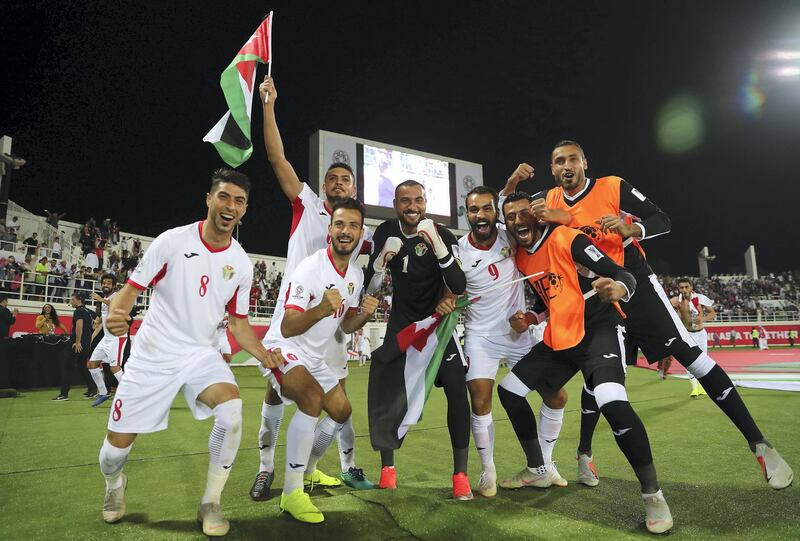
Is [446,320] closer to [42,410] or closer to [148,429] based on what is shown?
[148,429]

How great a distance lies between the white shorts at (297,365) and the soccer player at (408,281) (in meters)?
0.53

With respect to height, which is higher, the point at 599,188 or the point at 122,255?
the point at 122,255

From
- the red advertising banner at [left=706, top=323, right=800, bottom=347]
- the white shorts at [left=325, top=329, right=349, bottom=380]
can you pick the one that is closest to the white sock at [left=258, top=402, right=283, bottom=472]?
the white shorts at [left=325, top=329, right=349, bottom=380]

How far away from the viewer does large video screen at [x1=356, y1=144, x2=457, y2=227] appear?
26.4 metres

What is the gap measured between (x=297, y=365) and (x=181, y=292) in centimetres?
94

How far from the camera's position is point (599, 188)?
165 inches

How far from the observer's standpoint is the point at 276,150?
4.82 m

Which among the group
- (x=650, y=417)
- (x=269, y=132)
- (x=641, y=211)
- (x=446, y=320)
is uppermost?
(x=269, y=132)

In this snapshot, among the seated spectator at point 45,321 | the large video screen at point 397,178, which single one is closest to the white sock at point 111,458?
the seated spectator at point 45,321

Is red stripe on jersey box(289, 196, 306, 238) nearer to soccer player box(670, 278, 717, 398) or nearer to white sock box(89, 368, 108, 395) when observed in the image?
soccer player box(670, 278, 717, 398)

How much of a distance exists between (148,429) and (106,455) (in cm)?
32

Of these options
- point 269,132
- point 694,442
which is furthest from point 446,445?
point 269,132

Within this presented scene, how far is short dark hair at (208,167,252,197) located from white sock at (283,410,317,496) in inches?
64.8

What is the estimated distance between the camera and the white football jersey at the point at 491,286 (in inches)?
170
